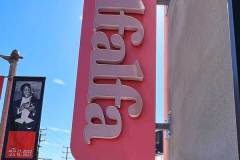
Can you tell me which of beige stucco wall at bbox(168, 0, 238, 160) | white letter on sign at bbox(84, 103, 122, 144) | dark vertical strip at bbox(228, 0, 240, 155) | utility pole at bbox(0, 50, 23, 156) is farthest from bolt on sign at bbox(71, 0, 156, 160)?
utility pole at bbox(0, 50, 23, 156)

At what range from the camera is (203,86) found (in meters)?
2.64

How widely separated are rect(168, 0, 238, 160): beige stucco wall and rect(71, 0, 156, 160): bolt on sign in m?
0.33

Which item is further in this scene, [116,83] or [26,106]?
[26,106]

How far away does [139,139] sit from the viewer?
359cm

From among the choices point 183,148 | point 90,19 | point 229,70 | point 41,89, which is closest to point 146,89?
point 183,148

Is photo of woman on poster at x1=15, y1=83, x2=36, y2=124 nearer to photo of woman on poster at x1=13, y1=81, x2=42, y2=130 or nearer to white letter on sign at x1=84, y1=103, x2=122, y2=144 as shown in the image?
photo of woman on poster at x1=13, y1=81, x2=42, y2=130

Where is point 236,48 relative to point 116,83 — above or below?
below

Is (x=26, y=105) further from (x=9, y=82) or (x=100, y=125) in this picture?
(x=100, y=125)

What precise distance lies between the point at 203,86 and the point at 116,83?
131cm

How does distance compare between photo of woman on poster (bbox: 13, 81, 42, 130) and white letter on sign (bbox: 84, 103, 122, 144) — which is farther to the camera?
photo of woman on poster (bbox: 13, 81, 42, 130)

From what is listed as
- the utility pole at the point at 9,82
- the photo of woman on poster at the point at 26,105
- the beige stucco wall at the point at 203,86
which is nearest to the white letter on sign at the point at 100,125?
the beige stucco wall at the point at 203,86

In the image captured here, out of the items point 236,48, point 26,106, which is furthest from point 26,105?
point 236,48

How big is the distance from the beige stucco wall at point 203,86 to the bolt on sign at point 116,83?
331mm

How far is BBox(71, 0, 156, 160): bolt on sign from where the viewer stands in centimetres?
358
